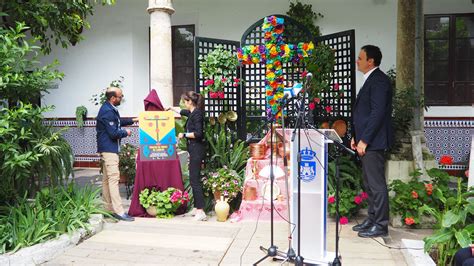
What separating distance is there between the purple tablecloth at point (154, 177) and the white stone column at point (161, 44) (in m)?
1.80

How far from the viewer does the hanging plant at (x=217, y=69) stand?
18.6ft

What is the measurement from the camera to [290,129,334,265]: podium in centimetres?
323

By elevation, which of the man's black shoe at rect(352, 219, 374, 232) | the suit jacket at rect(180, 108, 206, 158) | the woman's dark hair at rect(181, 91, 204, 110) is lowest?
the man's black shoe at rect(352, 219, 374, 232)

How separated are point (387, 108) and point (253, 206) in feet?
6.73

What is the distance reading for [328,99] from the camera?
18.9 feet

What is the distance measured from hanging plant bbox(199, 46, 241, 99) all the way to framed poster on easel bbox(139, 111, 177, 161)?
775 millimetres

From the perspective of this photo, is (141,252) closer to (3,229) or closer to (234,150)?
(3,229)

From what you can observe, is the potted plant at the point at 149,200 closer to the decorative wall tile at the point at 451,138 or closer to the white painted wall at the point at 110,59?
the white painted wall at the point at 110,59

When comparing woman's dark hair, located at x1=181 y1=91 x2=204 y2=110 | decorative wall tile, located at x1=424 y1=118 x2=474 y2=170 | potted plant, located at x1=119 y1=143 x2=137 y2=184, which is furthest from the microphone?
decorative wall tile, located at x1=424 y1=118 x2=474 y2=170

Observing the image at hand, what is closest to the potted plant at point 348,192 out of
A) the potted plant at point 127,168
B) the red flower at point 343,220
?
the red flower at point 343,220

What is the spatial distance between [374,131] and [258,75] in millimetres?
2634

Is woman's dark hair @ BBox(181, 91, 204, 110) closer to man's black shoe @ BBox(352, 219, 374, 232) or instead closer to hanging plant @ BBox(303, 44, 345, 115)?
hanging plant @ BBox(303, 44, 345, 115)

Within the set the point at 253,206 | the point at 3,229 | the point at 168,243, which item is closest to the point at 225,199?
the point at 253,206

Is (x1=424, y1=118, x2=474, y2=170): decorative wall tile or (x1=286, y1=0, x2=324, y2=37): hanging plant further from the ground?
(x1=286, y1=0, x2=324, y2=37): hanging plant
